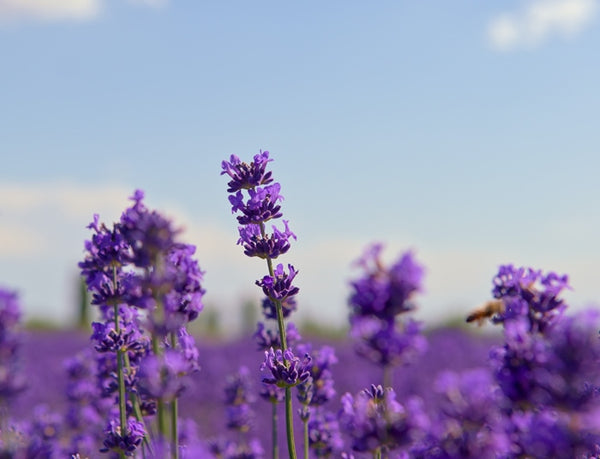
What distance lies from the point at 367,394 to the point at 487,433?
3.33ft

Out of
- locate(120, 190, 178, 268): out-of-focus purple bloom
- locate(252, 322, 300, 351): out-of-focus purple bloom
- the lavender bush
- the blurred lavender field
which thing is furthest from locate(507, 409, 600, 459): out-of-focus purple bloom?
the blurred lavender field

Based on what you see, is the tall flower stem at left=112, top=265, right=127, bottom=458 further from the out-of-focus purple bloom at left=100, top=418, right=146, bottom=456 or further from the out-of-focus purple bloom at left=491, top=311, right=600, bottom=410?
the out-of-focus purple bloom at left=491, top=311, right=600, bottom=410

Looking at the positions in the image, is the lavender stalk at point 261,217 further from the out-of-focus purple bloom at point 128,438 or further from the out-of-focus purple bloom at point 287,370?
the out-of-focus purple bloom at point 128,438

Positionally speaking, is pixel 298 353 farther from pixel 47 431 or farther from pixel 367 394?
pixel 47 431

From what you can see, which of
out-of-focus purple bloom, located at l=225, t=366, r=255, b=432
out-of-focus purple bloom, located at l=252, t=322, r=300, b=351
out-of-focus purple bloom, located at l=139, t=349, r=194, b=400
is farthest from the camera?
out-of-focus purple bloom, located at l=225, t=366, r=255, b=432

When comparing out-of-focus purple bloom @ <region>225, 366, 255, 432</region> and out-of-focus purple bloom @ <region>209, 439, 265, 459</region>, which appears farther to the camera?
out-of-focus purple bloom @ <region>225, 366, 255, 432</region>

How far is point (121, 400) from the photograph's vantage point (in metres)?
3.38

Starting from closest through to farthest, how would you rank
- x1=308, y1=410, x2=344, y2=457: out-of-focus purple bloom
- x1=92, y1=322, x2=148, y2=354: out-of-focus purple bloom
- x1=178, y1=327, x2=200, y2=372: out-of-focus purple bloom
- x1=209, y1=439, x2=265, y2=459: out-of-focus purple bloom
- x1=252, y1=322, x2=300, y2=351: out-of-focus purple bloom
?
x1=178, y1=327, x2=200, y2=372: out-of-focus purple bloom, x1=92, y1=322, x2=148, y2=354: out-of-focus purple bloom, x1=308, y1=410, x2=344, y2=457: out-of-focus purple bloom, x1=252, y1=322, x2=300, y2=351: out-of-focus purple bloom, x1=209, y1=439, x2=265, y2=459: out-of-focus purple bloom

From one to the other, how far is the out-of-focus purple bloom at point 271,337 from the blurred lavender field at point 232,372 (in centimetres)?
749

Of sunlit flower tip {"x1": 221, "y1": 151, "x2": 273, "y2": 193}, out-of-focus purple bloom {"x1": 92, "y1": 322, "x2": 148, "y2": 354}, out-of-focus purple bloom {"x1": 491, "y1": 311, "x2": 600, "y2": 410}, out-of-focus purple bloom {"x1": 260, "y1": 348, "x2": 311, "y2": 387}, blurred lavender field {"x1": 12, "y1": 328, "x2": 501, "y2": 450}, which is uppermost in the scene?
blurred lavender field {"x1": 12, "y1": 328, "x2": 501, "y2": 450}

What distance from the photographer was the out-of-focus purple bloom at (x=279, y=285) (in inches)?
136

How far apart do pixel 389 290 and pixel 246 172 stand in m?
1.61

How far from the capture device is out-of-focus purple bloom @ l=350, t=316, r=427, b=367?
7.01 feet

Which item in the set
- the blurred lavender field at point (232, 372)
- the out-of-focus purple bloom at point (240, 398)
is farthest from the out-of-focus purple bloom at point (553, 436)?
the blurred lavender field at point (232, 372)
